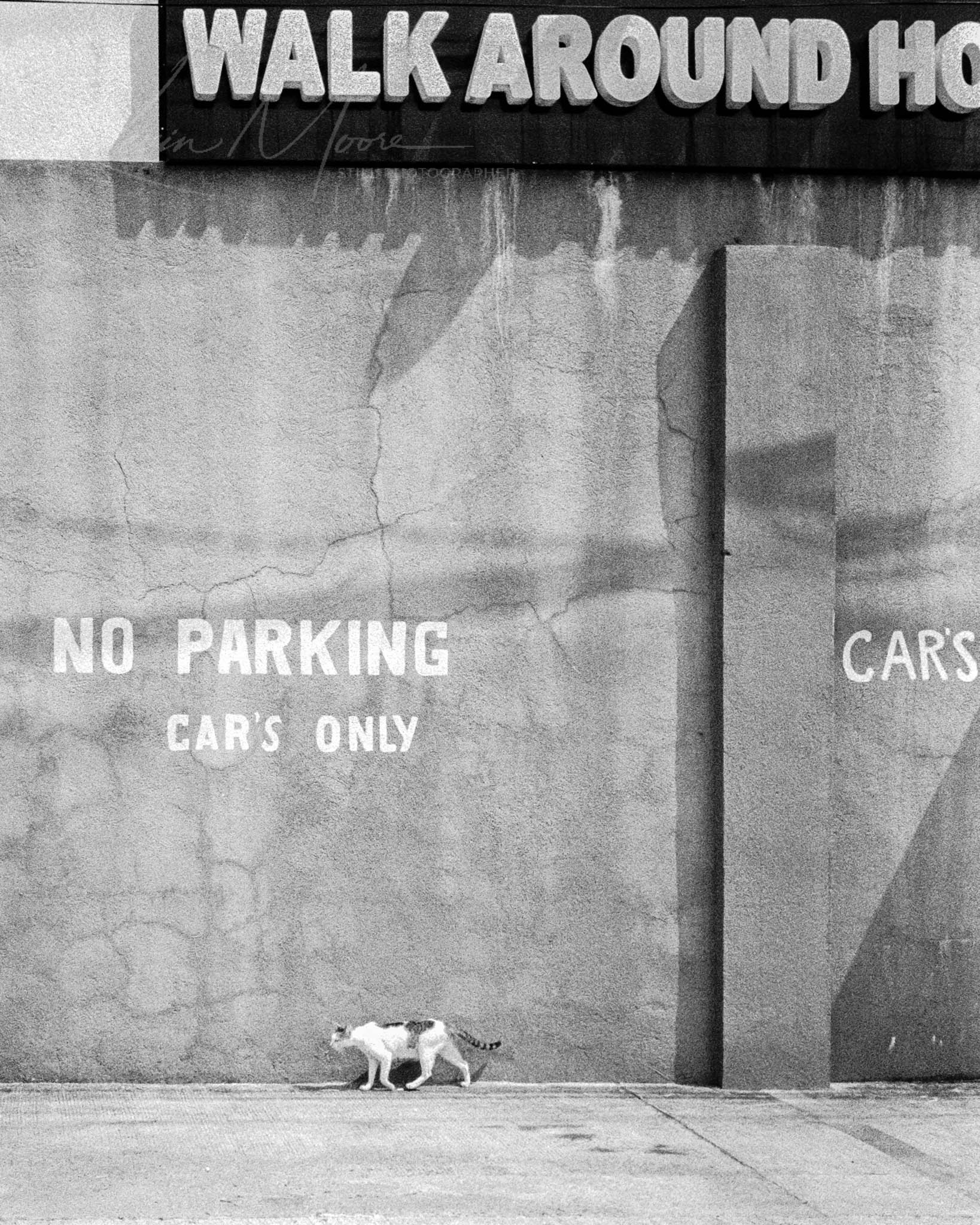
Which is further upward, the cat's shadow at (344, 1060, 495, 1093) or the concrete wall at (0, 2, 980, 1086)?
the concrete wall at (0, 2, 980, 1086)

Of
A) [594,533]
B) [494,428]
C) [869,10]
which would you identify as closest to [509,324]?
[494,428]

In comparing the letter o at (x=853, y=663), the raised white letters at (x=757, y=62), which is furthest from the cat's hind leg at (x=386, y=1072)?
the raised white letters at (x=757, y=62)

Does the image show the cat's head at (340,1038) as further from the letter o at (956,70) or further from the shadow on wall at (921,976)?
the letter o at (956,70)

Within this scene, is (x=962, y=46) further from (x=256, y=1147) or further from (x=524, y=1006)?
(x=256, y=1147)

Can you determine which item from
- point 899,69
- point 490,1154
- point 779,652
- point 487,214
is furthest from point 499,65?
point 490,1154

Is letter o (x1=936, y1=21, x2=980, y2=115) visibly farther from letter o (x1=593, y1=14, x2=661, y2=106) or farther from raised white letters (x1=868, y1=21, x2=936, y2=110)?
letter o (x1=593, y1=14, x2=661, y2=106)

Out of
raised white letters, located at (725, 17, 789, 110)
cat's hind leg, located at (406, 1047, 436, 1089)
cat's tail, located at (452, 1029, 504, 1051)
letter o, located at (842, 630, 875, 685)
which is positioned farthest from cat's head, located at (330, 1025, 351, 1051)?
raised white letters, located at (725, 17, 789, 110)

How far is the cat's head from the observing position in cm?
722

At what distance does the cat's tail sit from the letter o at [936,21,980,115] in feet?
15.6

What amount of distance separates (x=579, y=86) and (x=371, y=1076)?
453 centimetres

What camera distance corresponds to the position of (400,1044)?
7258mm

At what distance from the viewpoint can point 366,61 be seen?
752cm

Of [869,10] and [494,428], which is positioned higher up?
[869,10]

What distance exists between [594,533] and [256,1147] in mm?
3032
